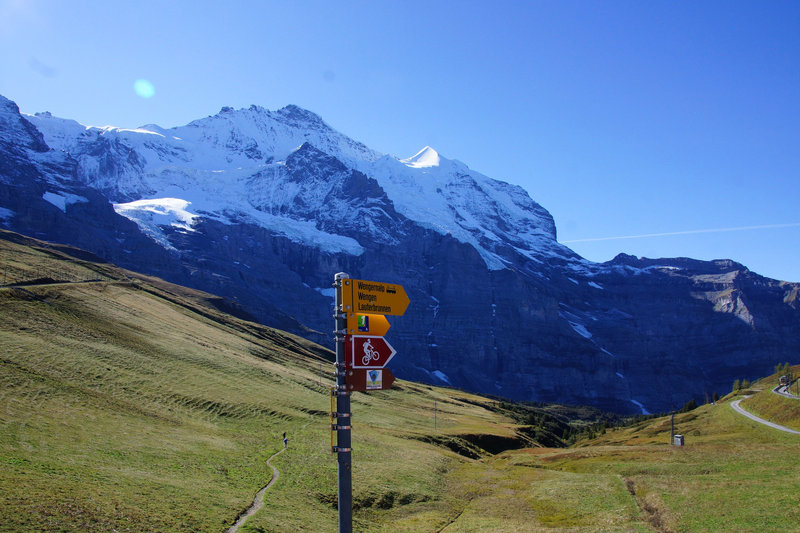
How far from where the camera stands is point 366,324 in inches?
602

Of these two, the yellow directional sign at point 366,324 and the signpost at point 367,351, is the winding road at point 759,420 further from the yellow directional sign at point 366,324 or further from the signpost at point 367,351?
the yellow directional sign at point 366,324

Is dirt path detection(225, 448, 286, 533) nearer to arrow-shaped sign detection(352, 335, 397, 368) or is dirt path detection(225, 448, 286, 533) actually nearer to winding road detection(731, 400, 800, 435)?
arrow-shaped sign detection(352, 335, 397, 368)

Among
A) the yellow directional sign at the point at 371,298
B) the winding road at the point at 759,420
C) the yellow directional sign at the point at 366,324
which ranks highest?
the yellow directional sign at the point at 371,298

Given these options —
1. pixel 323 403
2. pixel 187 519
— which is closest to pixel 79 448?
pixel 187 519

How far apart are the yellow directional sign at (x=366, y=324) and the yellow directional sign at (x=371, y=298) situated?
0.62ft

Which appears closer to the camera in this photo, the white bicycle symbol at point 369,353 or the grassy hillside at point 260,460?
the white bicycle symbol at point 369,353

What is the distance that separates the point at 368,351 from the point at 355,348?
379 mm

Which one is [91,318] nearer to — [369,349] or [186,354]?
[186,354]

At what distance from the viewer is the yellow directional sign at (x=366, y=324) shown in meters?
15.2

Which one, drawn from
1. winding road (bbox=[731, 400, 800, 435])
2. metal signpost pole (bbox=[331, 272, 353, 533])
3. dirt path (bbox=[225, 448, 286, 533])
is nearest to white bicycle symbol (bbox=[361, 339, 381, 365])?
metal signpost pole (bbox=[331, 272, 353, 533])

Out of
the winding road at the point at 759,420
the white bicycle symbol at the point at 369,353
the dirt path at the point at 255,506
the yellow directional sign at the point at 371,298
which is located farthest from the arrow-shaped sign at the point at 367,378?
the winding road at the point at 759,420

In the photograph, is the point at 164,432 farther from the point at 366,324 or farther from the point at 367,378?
the point at 366,324

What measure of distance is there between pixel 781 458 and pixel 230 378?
6663 cm

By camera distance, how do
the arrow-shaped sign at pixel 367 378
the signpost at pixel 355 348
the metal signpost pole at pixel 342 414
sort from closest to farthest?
the metal signpost pole at pixel 342 414
the signpost at pixel 355 348
the arrow-shaped sign at pixel 367 378
